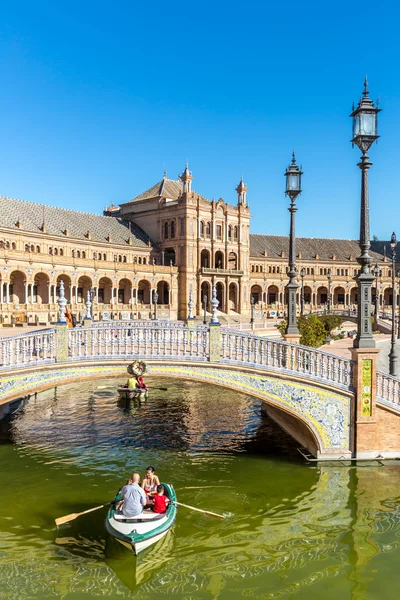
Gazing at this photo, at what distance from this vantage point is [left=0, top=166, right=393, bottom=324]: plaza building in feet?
183

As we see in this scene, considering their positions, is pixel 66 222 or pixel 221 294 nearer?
pixel 66 222

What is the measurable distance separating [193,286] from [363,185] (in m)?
59.9

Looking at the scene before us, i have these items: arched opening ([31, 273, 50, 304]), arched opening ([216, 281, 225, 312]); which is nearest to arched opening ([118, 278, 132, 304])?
arched opening ([31, 273, 50, 304])

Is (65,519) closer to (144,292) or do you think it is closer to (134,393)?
(134,393)

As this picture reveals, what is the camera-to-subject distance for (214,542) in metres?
10.8

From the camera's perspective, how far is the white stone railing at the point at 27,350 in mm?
13977

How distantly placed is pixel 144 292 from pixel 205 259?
Result: 12.4 metres

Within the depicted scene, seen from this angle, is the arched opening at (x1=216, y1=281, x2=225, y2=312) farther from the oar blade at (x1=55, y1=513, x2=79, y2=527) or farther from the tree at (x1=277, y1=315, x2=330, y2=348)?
the oar blade at (x1=55, y1=513, x2=79, y2=527)

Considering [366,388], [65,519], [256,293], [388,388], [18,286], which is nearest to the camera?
[65,519]

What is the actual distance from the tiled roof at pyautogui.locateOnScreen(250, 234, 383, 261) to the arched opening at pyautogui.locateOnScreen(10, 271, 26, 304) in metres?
45.5

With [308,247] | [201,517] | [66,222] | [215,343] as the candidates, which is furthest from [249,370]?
[308,247]

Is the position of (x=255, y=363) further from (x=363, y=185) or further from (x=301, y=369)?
(x=363, y=185)

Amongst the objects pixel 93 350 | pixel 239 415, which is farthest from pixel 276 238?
pixel 93 350

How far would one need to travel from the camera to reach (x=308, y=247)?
9762cm
